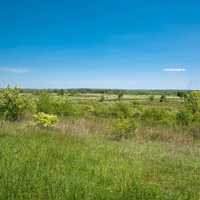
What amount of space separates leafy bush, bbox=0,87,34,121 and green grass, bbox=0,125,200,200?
6877 millimetres

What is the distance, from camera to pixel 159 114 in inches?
917

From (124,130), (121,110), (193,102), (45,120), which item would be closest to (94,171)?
(124,130)

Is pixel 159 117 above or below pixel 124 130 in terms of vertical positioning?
below

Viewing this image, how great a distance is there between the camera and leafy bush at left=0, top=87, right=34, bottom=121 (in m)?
19.0

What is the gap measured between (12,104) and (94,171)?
1215cm

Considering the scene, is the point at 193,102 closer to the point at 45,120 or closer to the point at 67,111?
the point at 67,111

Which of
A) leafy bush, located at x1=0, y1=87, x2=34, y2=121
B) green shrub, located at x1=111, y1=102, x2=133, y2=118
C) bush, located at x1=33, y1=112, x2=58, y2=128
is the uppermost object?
leafy bush, located at x1=0, y1=87, x2=34, y2=121

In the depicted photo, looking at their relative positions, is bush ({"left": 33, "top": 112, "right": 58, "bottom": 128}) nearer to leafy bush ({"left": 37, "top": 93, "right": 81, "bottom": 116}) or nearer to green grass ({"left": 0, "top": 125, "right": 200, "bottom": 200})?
green grass ({"left": 0, "top": 125, "right": 200, "bottom": 200})

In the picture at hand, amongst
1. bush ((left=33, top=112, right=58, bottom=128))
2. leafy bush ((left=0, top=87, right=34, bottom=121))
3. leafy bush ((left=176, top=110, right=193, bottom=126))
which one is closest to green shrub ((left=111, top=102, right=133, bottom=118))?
leafy bush ((left=176, top=110, right=193, bottom=126))

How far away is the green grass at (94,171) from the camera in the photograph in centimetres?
628

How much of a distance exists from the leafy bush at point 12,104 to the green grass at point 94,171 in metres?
6.88

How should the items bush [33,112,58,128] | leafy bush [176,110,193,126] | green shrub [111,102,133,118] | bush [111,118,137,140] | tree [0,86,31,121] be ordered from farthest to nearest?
green shrub [111,102,133,118] < leafy bush [176,110,193,126] < tree [0,86,31,121] < bush [33,112,58,128] < bush [111,118,137,140]

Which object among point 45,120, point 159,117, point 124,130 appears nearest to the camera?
point 124,130

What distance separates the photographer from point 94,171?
25.6 feet
